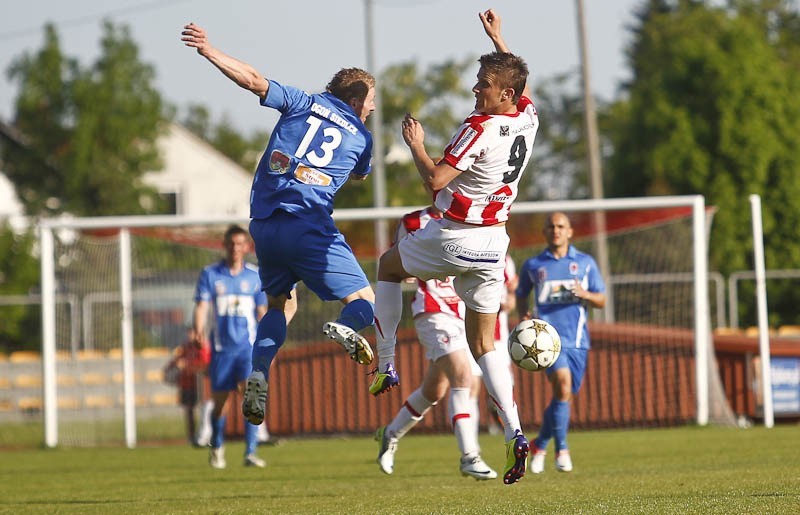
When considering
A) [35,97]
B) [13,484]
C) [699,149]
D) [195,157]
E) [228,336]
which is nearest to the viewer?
[13,484]

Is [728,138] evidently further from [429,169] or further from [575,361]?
[429,169]

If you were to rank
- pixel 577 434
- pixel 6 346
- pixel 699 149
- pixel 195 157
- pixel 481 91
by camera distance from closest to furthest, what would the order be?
1. pixel 481 91
2. pixel 577 434
3. pixel 6 346
4. pixel 699 149
5. pixel 195 157

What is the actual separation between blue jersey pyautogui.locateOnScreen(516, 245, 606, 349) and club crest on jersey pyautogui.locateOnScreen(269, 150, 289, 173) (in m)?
4.43

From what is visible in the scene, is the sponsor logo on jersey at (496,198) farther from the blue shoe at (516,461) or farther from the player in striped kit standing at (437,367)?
the player in striped kit standing at (437,367)

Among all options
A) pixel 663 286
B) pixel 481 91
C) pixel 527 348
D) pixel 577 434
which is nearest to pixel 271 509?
pixel 527 348

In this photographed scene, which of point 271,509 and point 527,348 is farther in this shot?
point 527,348

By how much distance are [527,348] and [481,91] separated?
1.88 metres

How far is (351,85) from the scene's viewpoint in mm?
8047

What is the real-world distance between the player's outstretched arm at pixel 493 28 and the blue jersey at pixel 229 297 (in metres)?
5.44

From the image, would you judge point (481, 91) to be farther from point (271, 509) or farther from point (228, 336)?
point (228, 336)

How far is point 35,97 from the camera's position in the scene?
49.1 metres

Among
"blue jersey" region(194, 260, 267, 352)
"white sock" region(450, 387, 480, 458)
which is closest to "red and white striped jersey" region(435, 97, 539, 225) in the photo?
"white sock" region(450, 387, 480, 458)

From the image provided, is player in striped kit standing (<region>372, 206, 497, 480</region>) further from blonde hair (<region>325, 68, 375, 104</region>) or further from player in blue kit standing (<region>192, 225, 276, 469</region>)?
player in blue kit standing (<region>192, 225, 276, 469</region>)

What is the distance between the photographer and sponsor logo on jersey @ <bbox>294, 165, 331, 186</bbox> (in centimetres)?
776
